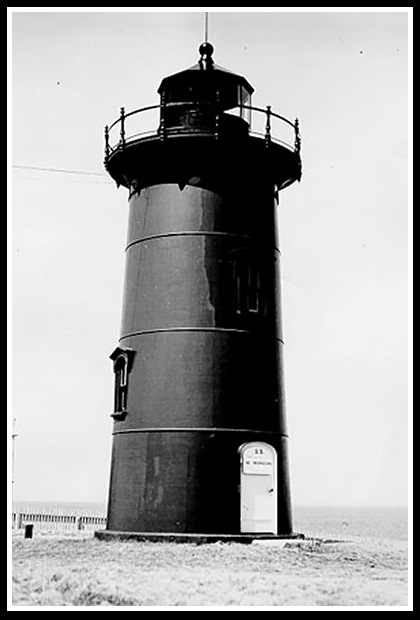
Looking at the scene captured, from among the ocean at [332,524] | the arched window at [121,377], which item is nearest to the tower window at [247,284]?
the arched window at [121,377]

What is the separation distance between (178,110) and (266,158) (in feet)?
6.50

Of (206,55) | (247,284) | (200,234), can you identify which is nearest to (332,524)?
(247,284)

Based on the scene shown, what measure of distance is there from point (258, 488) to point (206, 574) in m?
4.30

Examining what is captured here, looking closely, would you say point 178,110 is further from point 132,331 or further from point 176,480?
point 176,480

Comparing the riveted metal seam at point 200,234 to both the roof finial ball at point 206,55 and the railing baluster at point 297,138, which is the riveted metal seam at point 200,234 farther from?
the roof finial ball at point 206,55

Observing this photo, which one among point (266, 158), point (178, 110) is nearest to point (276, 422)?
point (266, 158)

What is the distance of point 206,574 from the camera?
13.9 metres

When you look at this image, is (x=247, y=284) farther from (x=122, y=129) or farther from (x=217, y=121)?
(x=122, y=129)

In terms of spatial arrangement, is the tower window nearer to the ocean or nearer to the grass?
the grass

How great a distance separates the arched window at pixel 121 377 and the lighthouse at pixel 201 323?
0.04 meters

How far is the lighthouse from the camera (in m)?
17.8

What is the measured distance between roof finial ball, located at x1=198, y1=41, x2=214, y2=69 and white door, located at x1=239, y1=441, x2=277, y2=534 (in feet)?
24.6

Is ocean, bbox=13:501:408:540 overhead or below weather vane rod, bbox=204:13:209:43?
below

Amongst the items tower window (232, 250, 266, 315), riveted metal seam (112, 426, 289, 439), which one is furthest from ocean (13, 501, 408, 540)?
tower window (232, 250, 266, 315)
